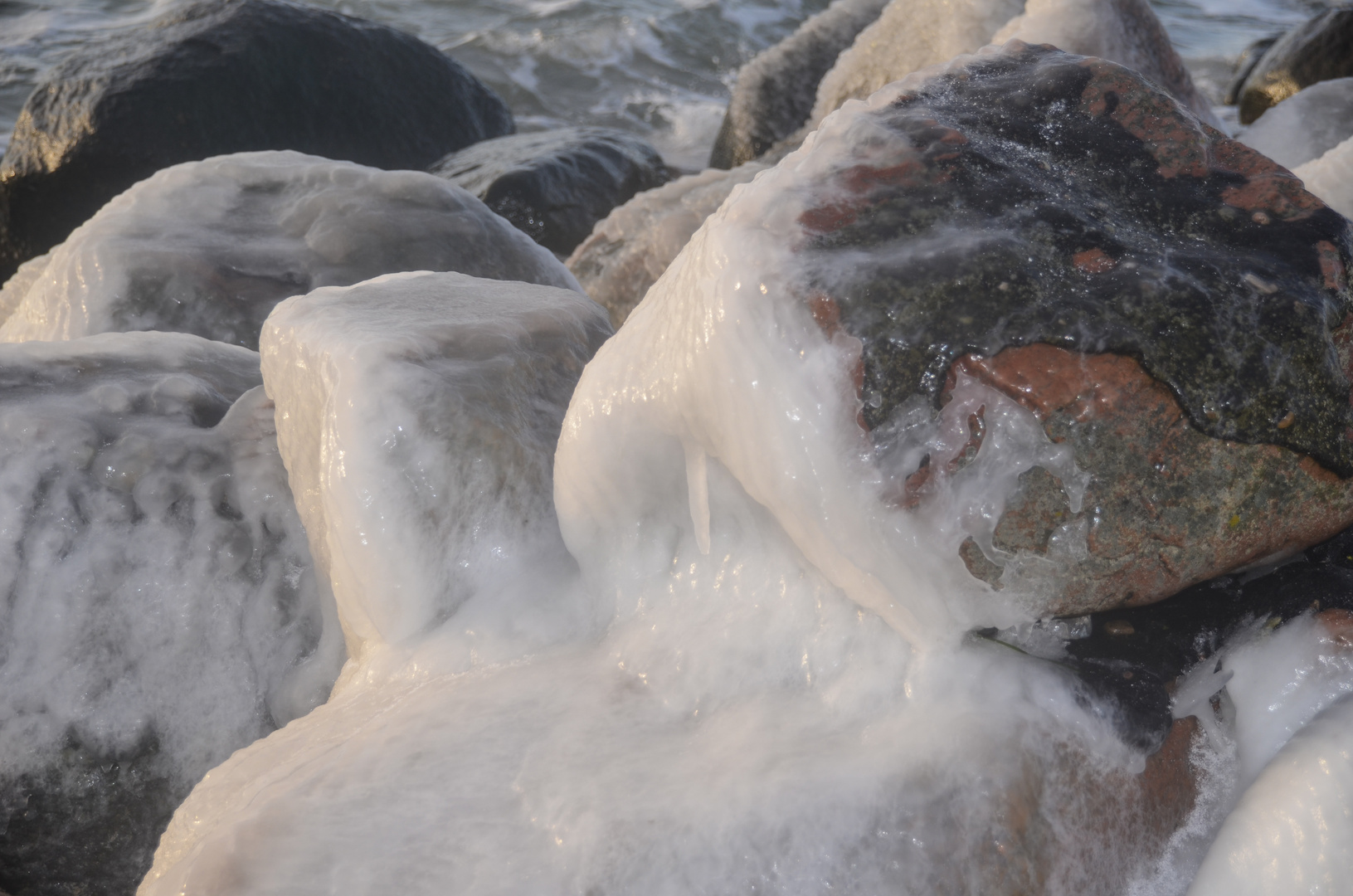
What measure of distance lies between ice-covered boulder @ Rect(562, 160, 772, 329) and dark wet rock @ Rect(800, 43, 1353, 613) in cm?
234

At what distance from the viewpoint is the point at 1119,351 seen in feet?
4.45

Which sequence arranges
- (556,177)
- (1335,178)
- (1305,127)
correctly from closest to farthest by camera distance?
1. (1335,178)
2. (1305,127)
3. (556,177)

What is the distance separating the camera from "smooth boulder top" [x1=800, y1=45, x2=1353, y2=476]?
4.51 ft

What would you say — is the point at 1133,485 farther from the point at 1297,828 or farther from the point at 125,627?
the point at 125,627

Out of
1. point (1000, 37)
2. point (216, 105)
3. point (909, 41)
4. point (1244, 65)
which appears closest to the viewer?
point (1000, 37)

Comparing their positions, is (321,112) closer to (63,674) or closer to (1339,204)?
(63,674)

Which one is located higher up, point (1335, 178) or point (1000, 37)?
point (1335, 178)

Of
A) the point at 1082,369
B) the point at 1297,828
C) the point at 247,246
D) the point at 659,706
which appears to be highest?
the point at 1082,369

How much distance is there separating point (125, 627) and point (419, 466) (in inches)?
27.8

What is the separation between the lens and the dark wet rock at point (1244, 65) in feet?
30.0

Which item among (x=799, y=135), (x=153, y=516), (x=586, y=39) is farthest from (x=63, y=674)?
(x=586, y=39)

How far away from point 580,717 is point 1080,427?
80 cm

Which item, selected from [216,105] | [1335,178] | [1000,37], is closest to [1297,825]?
[1335,178]

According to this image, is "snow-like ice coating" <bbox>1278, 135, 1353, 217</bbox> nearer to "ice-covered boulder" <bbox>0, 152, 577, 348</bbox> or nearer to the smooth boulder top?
the smooth boulder top
